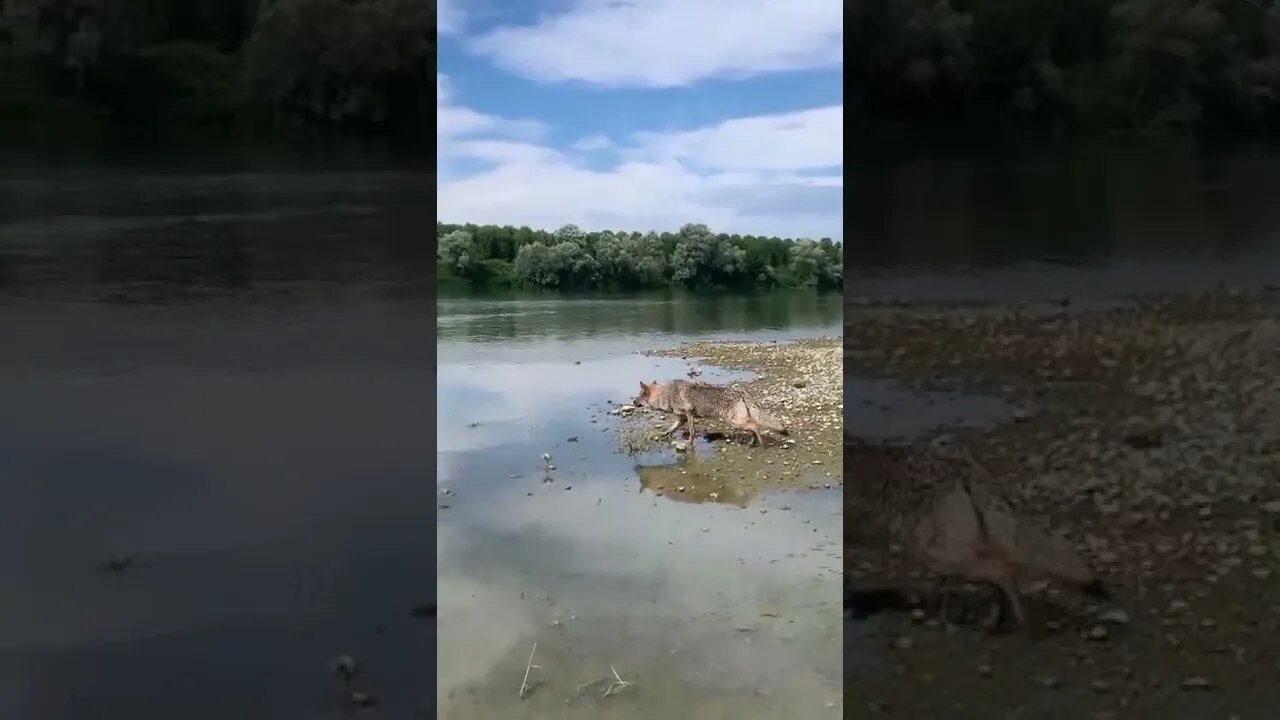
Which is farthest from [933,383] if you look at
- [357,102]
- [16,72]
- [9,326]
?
[16,72]

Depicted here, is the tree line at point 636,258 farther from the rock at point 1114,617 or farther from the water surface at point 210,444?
the rock at point 1114,617

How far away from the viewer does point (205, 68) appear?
1.69 m

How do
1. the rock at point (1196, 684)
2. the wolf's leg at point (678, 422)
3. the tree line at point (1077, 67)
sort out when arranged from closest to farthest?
the rock at point (1196, 684), the tree line at point (1077, 67), the wolf's leg at point (678, 422)

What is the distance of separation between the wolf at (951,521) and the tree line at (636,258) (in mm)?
438

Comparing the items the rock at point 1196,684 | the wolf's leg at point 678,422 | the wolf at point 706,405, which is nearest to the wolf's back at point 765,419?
the wolf at point 706,405

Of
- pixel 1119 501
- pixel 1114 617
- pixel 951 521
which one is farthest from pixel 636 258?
pixel 1114 617

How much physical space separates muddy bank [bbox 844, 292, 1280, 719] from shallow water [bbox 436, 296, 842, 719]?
15 cm

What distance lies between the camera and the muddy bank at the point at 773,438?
174 cm

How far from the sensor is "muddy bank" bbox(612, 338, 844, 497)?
5.71ft

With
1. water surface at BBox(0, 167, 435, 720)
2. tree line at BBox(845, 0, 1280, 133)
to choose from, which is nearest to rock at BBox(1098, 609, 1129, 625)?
tree line at BBox(845, 0, 1280, 133)

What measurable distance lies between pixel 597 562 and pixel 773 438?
1.59ft

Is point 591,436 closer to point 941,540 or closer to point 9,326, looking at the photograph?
point 941,540

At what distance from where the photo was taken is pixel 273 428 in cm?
162

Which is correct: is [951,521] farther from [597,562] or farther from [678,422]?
[597,562]
